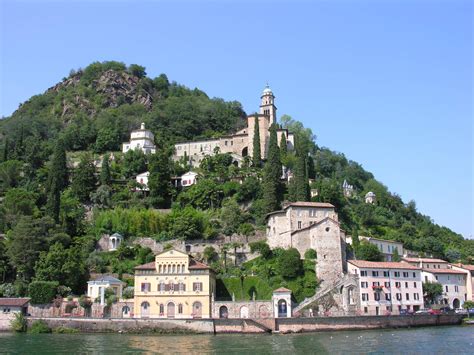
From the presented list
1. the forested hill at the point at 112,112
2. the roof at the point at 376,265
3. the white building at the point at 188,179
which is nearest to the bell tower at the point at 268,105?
the forested hill at the point at 112,112

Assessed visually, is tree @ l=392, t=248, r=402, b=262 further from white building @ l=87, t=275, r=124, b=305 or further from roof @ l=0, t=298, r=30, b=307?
roof @ l=0, t=298, r=30, b=307

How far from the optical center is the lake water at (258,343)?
42.9 metres

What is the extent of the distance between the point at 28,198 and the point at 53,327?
24.4m

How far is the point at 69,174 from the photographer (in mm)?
93312

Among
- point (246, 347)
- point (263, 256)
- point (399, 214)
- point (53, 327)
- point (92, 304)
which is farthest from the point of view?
point (399, 214)

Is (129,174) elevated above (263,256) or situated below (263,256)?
above

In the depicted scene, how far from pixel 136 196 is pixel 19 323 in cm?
2987

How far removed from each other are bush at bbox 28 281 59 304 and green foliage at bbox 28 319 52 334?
318 cm

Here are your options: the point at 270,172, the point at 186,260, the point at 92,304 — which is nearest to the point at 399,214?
the point at 270,172

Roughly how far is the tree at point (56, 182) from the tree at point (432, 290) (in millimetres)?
46562

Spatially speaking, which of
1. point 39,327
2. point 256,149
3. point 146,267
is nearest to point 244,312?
point 146,267

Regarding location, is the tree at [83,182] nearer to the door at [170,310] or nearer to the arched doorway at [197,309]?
the door at [170,310]

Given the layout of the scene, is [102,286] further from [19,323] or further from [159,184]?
[159,184]

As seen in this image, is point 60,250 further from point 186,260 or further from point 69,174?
point 69,174
